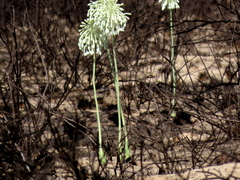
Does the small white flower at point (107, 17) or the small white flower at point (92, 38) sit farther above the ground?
the small white flower at point (107, 17)

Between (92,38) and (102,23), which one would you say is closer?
(102,23)

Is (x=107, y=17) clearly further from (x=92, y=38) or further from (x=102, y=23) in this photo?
(x=92, y=38)

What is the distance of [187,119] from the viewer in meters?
4.21

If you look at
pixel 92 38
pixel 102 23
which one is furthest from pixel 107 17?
pixel 92 38

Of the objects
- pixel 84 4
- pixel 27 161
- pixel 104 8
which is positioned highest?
pixel 84 4

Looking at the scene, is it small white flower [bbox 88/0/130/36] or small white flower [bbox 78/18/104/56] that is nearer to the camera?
small white flower [bbox 88/0/130/36]

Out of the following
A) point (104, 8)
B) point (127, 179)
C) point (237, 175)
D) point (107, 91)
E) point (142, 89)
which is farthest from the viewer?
point (107, 91)

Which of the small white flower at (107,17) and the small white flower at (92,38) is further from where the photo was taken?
the small white flower at (92,38)

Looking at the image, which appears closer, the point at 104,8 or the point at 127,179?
the point at 127,179

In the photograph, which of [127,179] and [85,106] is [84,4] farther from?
[127,179]

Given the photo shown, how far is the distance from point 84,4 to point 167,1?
3577mm

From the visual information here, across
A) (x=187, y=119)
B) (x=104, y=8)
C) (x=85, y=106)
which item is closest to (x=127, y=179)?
(x=104, y=8)

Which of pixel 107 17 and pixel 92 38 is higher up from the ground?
pixel 107 17

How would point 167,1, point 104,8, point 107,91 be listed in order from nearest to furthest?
1. point 104,8
2. point 167,1
3. point 107,91
